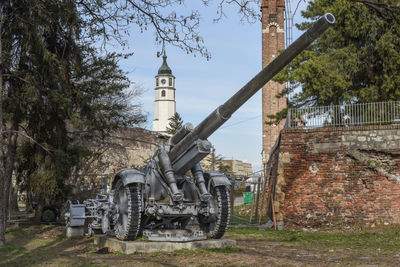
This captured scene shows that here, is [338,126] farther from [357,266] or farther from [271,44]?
[271,44]

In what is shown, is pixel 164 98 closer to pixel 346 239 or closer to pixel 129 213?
pixel 346 239

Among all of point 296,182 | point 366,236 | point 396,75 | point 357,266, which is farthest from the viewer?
point 396,75

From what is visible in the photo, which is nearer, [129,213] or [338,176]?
[129,213]

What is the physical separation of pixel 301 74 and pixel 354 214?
8.54 m

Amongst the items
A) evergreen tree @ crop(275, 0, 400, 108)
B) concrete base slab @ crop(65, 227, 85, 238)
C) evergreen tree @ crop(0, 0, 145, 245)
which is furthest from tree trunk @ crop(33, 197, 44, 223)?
evergreen tree @ crop(275, 0, 400, 108)

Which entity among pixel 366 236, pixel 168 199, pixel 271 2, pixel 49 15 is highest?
pixel 271 2

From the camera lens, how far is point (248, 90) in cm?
805

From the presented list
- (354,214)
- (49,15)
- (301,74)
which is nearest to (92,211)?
(49,15)

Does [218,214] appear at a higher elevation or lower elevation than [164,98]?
lower

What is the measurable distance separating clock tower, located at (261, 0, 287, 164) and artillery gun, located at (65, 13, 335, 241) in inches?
1262

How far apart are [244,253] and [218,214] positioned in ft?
3.48

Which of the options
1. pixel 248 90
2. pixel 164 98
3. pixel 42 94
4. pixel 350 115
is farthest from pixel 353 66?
pixel 164 98

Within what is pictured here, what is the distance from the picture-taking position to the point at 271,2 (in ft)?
145

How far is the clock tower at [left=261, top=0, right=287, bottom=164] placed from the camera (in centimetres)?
4181
